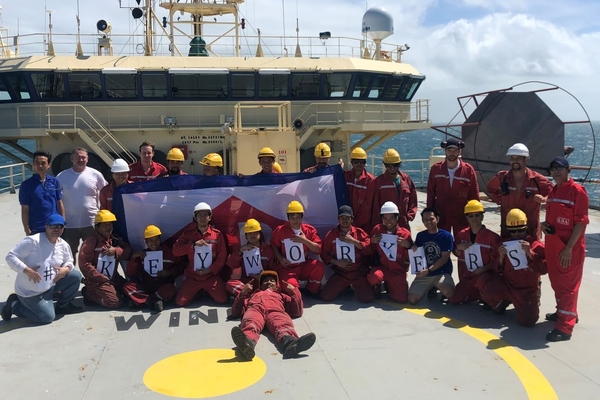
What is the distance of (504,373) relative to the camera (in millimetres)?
4855

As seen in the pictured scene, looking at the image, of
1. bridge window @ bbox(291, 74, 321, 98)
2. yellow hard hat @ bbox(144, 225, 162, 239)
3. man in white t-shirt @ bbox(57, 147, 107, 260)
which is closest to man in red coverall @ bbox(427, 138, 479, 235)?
yellow hard hat @ bbox(144, 225, 162, 239)

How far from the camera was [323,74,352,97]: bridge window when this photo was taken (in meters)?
16.2

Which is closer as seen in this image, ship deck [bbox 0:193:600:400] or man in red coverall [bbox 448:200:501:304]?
ship deck [bbox 0:193:600:400]

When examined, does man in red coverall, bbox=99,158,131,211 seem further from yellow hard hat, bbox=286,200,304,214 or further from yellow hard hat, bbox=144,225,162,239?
yellow hard hat, bbox=286,200,304,214

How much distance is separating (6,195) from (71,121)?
394 centimetres

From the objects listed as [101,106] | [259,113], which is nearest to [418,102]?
[259,113]

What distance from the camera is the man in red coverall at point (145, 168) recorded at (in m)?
7.77

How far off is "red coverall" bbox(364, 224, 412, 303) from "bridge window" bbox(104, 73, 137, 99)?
34.5 ft

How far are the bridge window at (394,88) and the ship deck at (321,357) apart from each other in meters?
11.6

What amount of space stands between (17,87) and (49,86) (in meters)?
0.91

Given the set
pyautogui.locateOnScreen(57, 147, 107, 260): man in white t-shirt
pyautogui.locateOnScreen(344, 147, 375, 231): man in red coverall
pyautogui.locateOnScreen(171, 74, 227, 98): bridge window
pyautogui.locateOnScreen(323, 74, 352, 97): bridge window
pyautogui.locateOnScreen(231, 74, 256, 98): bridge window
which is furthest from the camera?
pyautogui.locateOnScreen(323, 74, 352, 97): bridge window

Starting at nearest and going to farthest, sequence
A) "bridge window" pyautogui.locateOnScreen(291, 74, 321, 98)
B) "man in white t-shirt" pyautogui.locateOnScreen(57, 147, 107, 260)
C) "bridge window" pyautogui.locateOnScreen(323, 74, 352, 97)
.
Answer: "man in white t-shirt" pyautogui.locateOnScreen(57, 147, 107, 260) → "bridge window" pyautogui.locateOnScreen(291, 74, 321, 98) → "bridge window" pyautogui.locateOnScreen(323, 74, 352, 97)

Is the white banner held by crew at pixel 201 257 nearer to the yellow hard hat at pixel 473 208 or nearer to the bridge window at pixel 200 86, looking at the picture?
the yellow hard hat at pixel 473 208

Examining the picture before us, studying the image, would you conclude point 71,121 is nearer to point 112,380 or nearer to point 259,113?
point 259,113
